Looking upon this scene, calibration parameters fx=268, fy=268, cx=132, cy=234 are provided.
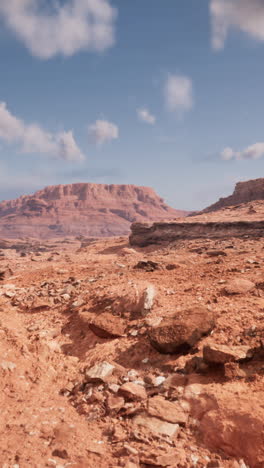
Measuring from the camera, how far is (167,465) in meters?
2.72

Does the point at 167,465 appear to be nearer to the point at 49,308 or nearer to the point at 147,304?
the point at 147,304

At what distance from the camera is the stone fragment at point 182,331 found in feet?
14.8

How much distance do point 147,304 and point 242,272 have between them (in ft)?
10.8

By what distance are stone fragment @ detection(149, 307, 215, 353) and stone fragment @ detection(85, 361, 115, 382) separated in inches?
33.7

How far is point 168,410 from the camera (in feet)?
11.1

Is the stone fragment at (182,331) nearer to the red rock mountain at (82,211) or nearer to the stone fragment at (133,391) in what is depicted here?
the stone fragment at (133,391)

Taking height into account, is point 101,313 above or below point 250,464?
above

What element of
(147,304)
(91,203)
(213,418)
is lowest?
(213,418)

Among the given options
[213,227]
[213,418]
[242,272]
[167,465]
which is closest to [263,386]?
[213,418]

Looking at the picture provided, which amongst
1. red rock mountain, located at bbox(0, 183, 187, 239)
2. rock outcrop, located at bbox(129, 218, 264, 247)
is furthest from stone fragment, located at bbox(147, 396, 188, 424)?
red rock mountain, located at bbox(0, 183, 187, 239)

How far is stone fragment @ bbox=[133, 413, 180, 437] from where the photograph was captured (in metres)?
3.09

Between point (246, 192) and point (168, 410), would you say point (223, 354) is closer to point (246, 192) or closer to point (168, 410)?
point (168, 410)

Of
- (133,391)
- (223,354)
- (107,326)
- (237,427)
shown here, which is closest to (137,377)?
(133,391)

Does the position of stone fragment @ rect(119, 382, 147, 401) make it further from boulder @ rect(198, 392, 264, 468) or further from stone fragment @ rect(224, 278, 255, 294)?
stone fragment @ rect(224, 278, 255, 294)
